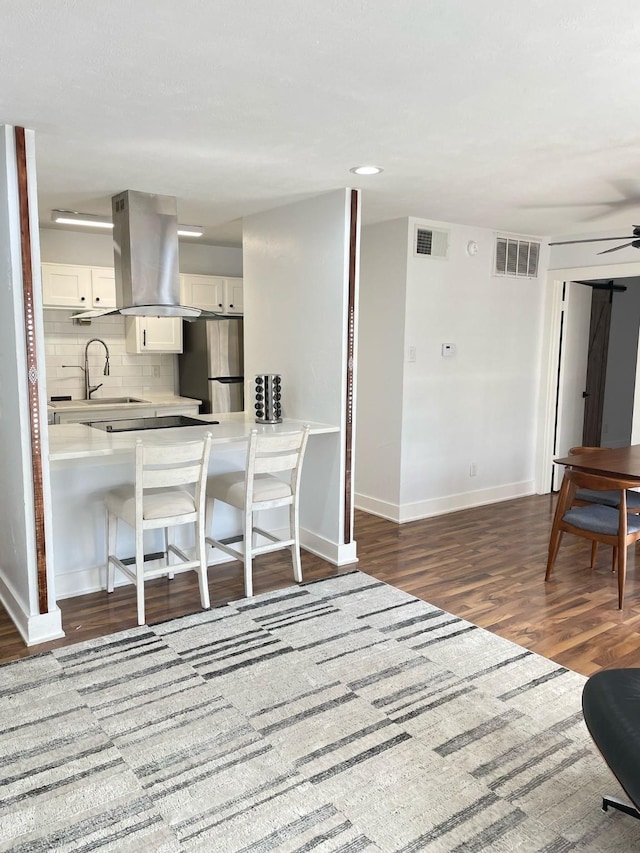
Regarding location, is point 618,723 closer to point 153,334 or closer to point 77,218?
point 77,218

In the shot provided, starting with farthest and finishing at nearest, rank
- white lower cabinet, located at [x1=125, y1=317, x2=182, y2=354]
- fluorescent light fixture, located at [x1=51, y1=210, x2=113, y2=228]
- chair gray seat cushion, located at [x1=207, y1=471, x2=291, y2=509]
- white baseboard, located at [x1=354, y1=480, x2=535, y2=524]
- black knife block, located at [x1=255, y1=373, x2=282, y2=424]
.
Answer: white lower cabinet, located at [x1=125, y1=317, x2=182, y2=354]
white baseboard, located at [x1=354, y1=480, x2=535, y2=524]
fluorescent light fixture, located at [x1=51, y1=210, x2=113, y2=228]
black knife block, located at [x1=255, y1=373, x2=282, y2=424]
chair gray seat cushion, located at [x1=207, y1=471, x2=291, y2=509]

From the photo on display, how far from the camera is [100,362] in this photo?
5.93 metres

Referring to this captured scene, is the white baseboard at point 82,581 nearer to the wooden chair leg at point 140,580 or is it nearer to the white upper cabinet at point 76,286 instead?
the wooden chair leg at point 140,580

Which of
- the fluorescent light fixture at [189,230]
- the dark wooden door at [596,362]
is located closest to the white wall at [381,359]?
the fluorescent light fixture at [189,230]

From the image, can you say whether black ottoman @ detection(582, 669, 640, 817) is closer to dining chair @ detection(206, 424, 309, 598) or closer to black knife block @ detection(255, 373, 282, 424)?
dining chair @ detection(206, 424, 309, 598)

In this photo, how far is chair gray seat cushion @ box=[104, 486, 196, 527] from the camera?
3354 mm

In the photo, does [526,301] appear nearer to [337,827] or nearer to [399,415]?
[399,415]

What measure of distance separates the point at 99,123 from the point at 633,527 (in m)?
3.48

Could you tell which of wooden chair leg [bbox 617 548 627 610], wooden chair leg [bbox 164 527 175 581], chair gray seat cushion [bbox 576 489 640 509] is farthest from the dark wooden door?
wooden chair leg [bbox 164 527 175 581]

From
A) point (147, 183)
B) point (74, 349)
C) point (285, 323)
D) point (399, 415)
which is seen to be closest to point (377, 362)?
point (399, 415)

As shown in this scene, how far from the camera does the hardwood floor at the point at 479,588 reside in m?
3.19

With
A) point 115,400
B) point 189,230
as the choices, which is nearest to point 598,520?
point 189,230

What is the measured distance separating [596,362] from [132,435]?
505 cm

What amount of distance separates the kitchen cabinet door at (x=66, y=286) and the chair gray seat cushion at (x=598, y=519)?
4.24 meters
